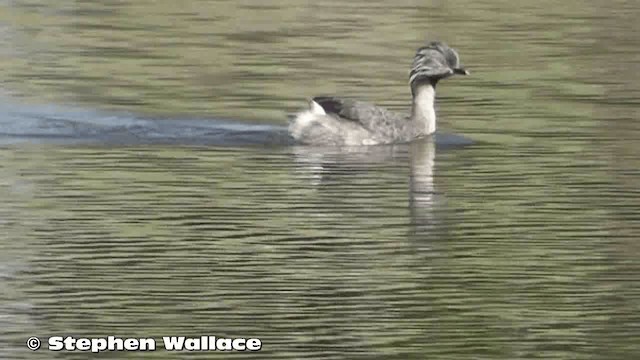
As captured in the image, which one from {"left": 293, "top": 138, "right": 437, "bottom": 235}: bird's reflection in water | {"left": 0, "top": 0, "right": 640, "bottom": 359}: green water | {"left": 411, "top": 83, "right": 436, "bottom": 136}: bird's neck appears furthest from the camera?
{"left": 411, "top": 83, "right": 436, "bottom": 136}: bird's neck

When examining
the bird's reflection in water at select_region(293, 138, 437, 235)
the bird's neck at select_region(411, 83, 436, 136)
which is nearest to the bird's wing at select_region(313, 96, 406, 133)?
the bird's reflection in water at select_region(293, 138, 437, 235)

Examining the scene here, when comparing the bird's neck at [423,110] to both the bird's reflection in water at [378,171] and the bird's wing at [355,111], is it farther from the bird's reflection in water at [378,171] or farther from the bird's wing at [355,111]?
the bird's wing at [355,111]

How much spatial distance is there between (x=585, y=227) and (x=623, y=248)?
2.27 ft

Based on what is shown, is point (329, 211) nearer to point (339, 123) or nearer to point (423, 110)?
point (339, 123)

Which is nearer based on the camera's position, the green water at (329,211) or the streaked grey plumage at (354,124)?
the green water at (329,211)

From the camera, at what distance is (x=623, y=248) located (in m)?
15.1

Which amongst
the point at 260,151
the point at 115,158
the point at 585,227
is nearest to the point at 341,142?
the point at 260,151

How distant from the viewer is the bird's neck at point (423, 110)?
816 inches

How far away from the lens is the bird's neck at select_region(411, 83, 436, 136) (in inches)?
816

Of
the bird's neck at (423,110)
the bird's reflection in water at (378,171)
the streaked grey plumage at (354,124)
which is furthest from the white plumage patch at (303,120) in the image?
the bird's neck at (423,110)

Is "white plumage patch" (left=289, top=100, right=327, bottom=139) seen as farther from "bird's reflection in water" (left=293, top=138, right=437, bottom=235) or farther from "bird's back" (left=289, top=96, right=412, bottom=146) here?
"bird's reflection in water" (left=293, top=138, right=437, bottom=235)

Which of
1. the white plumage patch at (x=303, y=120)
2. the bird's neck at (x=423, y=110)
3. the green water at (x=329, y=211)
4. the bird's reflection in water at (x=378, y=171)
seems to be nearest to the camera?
the green water at (x=329, y=211)

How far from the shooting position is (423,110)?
20875 millimetres

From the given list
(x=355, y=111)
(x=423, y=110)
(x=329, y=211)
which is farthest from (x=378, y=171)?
(x=329, y=211)
